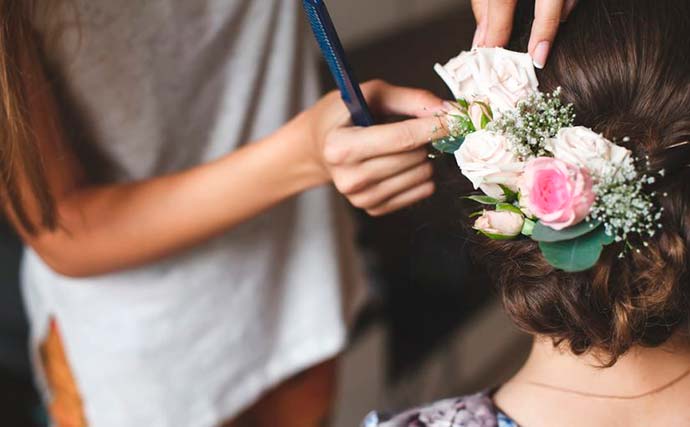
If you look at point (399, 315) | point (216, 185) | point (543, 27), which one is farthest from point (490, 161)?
point (399, 315)

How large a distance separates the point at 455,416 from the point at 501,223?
A: 0.33m

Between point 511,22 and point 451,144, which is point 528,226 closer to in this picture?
point 451,144

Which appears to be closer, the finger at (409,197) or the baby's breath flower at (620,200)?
the baby's breath flower at (620,200)

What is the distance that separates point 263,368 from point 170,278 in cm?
23

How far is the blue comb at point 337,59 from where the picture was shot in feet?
2.28

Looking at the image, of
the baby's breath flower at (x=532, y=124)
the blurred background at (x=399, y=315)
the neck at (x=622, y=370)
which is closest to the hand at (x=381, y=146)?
the baby's breath flower at (x=532, y=124)

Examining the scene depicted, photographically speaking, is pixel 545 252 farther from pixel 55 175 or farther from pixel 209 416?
pixel 209 416

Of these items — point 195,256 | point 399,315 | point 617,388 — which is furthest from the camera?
point 399,315

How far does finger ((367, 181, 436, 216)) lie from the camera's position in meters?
0.87

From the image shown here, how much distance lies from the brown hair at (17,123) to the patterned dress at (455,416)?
0.50 m

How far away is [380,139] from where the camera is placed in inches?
31.4

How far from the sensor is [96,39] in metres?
0.99

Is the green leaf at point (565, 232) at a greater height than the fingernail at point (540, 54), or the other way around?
the fingernail at point (540, 54)

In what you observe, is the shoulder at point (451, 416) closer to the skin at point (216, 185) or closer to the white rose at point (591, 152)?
the skin at point (216, 185)
